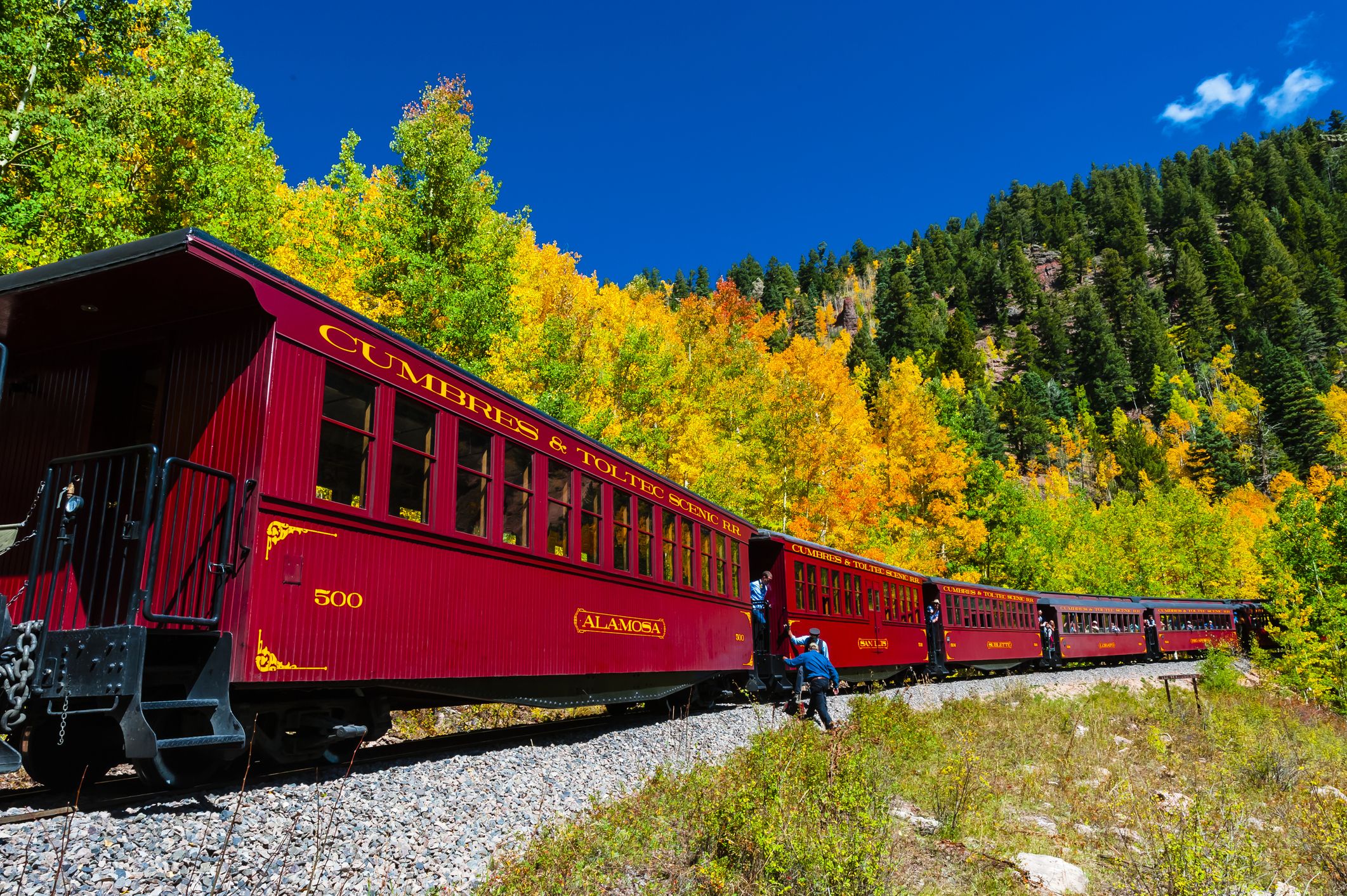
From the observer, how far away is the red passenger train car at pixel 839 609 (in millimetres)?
14641

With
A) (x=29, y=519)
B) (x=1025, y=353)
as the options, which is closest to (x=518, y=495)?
(x=29, y=519)

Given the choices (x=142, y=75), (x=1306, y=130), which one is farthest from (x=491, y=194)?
(x=1306, y=130)

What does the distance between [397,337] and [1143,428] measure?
375 ft

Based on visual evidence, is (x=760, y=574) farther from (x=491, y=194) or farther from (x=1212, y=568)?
(x=1212, y=568)

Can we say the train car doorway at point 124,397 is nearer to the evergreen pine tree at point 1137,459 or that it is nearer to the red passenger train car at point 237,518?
the red passenger train car at point 237,518

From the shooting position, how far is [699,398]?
2761 cm

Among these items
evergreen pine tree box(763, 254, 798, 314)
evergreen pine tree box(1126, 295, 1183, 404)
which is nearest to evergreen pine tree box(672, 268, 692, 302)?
evergreen pine tree box(763, 254, 798, 314)

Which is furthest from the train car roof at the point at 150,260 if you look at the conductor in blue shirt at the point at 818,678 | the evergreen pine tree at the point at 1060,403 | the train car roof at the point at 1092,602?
the evergreen pine tree at the point at 1060,403

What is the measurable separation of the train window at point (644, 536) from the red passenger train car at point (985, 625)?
43.6 ft

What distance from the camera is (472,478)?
7203 mm

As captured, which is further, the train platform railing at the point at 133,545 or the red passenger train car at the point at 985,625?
the red passenger train car at the point at 985,625

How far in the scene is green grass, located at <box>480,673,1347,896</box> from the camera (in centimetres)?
511

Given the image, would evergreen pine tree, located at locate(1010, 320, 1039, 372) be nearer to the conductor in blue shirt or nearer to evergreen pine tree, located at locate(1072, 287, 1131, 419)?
evergreen pine tree, located at locate(1072, 287, 1131, 419)

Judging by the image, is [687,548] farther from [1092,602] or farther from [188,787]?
[1092,602]
